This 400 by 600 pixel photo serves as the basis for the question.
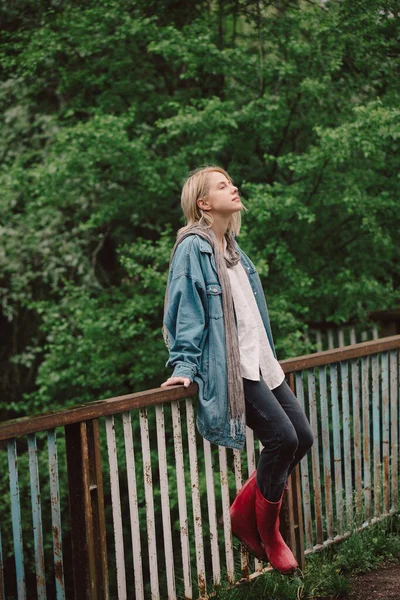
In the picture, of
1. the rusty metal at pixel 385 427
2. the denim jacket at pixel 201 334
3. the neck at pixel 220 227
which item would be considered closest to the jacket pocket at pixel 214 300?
the denim jacket at pixel 201 334

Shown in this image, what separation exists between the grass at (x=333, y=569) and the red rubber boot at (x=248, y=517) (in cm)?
32

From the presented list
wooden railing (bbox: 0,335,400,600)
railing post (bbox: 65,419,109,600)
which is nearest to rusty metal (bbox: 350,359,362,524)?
wooden railing (bbox: 0,335,400,600)

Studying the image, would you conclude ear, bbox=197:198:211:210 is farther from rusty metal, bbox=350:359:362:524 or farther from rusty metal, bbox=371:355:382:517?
rusty metal, bbox=371:355:382:517

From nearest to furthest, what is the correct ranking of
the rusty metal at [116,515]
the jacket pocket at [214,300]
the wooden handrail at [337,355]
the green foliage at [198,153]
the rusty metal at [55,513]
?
the rusty metal at [55,513] → the rusty metal at [116,515] → the jacket pocket at [214,300] → the wooden handrail at [337,355] → the green foliage at [198,153]

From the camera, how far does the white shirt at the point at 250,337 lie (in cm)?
305

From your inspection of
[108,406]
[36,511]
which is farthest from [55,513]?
[108,406]

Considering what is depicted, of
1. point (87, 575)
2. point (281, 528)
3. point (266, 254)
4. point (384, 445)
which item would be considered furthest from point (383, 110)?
point (87, 575)

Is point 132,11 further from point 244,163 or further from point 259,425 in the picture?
point 259,425

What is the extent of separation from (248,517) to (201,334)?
87cm

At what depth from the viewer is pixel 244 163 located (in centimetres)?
846

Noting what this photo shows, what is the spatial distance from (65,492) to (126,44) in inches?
210

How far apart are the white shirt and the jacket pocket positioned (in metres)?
0.13

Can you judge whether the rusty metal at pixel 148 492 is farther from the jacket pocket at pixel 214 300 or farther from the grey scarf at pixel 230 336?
the jacket pocket at pixel 214 300

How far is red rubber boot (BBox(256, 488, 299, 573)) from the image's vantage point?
307 centimetres
